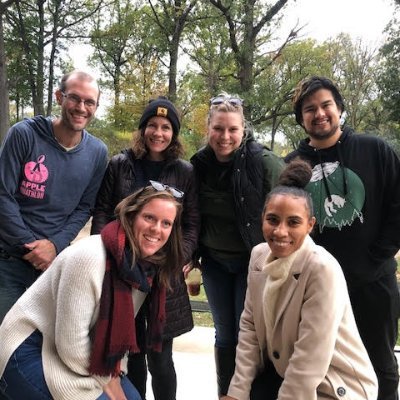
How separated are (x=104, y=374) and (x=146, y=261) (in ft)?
1.82

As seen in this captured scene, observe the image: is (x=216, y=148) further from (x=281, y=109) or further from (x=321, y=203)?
(x=281, y=109)

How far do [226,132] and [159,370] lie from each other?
1.46 meters

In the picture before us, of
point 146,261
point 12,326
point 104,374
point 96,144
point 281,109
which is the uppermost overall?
point 281,109

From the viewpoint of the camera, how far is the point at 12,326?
188 centimetres

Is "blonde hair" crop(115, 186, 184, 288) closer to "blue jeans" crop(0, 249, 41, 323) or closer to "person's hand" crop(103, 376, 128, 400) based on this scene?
"person's hand" crop(103, 376, 128, 400)

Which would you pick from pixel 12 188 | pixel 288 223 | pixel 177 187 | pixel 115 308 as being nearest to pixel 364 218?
pixel 288 223

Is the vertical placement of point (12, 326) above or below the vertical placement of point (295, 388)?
above

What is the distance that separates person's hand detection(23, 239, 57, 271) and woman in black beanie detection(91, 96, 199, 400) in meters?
0.28

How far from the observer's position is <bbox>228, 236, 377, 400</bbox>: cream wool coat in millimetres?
1725

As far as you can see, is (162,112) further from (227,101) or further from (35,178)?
(35,178)

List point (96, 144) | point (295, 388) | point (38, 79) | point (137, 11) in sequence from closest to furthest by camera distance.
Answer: point (295, 388) → point (96, 144) → point (38, 79) → point (137, 11)

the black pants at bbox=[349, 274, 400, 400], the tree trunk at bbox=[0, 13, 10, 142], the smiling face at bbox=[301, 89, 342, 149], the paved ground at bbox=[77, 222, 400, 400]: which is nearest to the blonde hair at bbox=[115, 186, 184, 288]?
the smiling face at bbox=[301, 89, 342, 149]

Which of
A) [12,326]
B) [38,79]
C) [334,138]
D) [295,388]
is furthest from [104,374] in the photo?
[38,79]

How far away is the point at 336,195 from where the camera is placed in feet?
7.84
